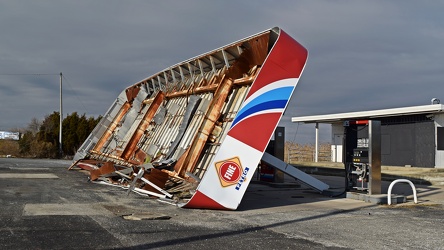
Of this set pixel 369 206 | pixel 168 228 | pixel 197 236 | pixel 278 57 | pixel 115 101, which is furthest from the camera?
pixel 115 101

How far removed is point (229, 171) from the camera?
413 inches

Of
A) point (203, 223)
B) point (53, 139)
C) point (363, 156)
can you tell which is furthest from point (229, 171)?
point (53, 139)

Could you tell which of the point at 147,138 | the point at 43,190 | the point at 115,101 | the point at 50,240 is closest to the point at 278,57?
the point at 50,240

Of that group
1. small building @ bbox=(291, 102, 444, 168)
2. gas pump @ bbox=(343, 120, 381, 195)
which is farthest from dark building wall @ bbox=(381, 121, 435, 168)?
gas pump @ bbox=(343, 120, 381, 195)

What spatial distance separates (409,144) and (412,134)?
0.64m

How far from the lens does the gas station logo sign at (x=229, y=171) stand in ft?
34.1

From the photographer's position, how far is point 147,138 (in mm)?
19422

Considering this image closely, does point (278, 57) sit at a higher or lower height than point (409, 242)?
higher

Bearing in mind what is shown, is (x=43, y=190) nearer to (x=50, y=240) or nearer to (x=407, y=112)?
(x=50, y=240)

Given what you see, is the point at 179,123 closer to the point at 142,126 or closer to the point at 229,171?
the point at 142,126

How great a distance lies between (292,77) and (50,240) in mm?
7102

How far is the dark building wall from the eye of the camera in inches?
1014

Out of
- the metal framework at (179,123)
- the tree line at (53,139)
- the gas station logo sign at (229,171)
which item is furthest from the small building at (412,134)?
the tree line at (53,139)

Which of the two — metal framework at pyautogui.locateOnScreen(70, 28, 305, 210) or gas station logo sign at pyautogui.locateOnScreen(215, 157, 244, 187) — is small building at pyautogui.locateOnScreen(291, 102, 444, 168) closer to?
metal framework at pyautogui.locateOnScreen(70, 28, 305, 210)
